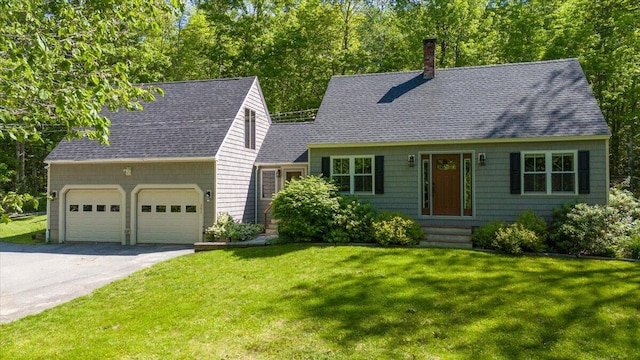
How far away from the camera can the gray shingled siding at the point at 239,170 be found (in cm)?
1500

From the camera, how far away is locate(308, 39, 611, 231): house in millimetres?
11984

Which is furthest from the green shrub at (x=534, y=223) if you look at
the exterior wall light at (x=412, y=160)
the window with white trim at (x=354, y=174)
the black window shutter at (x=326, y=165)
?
the black window shutter at (x=326, y=165)

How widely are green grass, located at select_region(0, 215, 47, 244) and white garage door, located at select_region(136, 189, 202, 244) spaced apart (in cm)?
492

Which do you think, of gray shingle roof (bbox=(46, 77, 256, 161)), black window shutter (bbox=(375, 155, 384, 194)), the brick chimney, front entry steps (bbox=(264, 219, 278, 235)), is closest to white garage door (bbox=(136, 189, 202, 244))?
gray shingle roof (bbox=(46, 77, 256, 161))

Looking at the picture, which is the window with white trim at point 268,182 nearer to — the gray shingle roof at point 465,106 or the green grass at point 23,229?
the gray shingle roof at point 465,106

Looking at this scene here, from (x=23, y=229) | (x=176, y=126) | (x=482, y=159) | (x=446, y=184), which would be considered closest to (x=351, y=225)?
(x=446, y=184)

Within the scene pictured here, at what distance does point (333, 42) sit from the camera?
29.9m

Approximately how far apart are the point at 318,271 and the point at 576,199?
7.92 m

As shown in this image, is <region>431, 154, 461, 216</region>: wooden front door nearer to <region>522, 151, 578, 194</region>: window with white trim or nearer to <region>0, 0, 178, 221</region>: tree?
<region>522, 151, 578, 194</region>: window with white trim

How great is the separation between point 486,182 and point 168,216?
11.1 meters

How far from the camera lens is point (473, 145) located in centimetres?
1280

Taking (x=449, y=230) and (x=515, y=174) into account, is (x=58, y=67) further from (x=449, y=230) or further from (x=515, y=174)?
A: (x=515, y=174)

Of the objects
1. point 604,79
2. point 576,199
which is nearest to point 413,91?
point 576,199

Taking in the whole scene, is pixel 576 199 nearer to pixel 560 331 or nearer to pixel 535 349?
pixel 560 331
